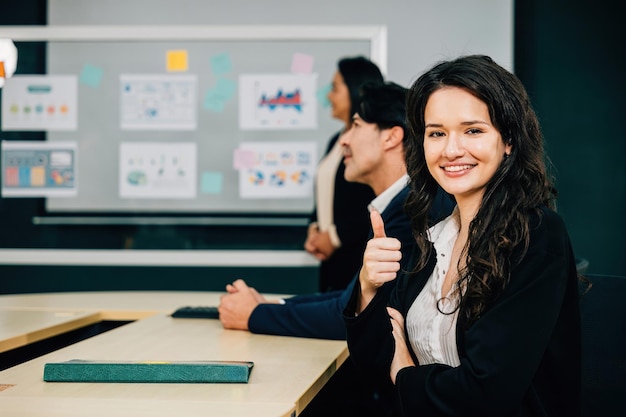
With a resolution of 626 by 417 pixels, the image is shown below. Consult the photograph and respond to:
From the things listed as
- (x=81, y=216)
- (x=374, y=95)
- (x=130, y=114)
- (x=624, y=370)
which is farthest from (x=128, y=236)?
(x=624, y=370)

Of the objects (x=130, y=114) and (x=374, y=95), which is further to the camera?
(x=130, y=114)

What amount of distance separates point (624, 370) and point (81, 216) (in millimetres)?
2991

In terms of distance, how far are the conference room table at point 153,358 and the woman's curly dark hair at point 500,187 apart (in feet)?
1.29

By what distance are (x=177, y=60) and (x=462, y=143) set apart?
267cm

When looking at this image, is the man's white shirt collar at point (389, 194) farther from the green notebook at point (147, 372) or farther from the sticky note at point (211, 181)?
the sticky note at point (211, 181)

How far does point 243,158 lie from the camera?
12.8 feet

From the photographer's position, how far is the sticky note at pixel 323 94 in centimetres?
385

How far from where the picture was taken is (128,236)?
3.91 metres

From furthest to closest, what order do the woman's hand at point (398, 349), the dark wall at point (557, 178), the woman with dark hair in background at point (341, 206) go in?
the dark wall at point (557, 178) → the woman with dark hair in background at point (341, 206) → the woman's hand at point (398, 349)

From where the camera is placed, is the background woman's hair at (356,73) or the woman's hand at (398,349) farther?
the background woman's hair at (356,73)

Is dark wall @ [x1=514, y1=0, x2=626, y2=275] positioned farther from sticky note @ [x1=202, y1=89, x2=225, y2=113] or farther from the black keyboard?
the black keyboard

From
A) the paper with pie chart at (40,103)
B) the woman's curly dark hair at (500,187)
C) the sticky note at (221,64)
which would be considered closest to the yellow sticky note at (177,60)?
the sticky note at (221,64)

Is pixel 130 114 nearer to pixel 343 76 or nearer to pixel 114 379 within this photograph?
pixel 343 76

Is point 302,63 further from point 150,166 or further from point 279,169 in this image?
point 150,166
